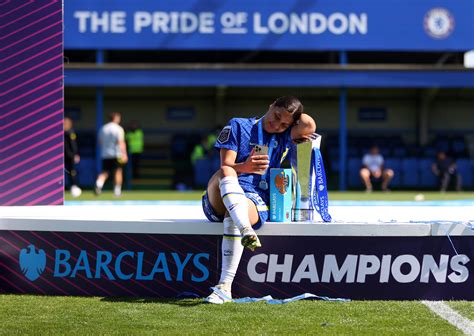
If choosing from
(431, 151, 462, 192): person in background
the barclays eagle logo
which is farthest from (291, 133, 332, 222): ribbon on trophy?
(431, 151, 462, 192): person in background

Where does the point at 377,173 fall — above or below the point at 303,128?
below

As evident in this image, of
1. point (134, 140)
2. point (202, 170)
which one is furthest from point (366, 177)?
point (134, 140)

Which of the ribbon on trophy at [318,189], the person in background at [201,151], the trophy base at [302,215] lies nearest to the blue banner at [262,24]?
the person in background at [201,151]

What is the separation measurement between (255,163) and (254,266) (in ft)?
2.15

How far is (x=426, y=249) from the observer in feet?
16.7

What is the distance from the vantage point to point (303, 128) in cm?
522

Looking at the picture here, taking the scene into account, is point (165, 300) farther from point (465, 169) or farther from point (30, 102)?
point (465, 169)

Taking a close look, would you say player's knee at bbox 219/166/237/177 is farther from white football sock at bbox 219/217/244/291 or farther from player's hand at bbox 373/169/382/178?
player's hand at bbox 373/169/382/178

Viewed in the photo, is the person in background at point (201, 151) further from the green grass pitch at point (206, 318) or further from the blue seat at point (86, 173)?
the green grass pitch at point (206, 318)

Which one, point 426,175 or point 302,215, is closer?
point 302,215

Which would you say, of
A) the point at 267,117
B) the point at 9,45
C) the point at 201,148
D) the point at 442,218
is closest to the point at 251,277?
the point at 267,117

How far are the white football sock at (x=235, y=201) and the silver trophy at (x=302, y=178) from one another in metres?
0.51

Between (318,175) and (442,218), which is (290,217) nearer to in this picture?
(318,175)

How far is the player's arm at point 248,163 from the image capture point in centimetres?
508
